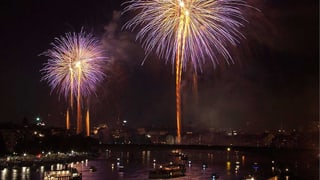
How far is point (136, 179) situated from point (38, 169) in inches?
513

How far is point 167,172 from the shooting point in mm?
51188

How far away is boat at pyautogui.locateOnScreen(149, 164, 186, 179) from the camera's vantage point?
49.4 metres

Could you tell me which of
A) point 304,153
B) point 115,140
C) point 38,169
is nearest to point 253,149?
point 304,153

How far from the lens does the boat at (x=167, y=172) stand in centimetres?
4936

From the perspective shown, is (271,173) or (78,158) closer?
(271,173)

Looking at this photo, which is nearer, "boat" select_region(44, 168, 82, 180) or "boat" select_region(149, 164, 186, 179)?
"boat" select_region(44, 168, 82, 180)

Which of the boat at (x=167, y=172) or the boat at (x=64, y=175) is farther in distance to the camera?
the boat at (x=167, y=172)

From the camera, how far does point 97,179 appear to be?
154ft

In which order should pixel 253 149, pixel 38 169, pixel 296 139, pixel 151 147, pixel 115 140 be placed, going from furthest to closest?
pixel 115 140 < pixel 296 139 < pixel 151 147 < pixel 253 149 < pixel 38 169

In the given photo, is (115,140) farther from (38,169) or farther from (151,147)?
(38,169)

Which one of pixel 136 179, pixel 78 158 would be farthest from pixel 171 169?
pixel 78 158

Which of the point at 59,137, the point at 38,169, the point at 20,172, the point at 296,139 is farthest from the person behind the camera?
the point at 296,139

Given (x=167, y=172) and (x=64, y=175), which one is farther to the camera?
(x=167, y=172)

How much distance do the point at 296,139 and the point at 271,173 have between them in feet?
116
